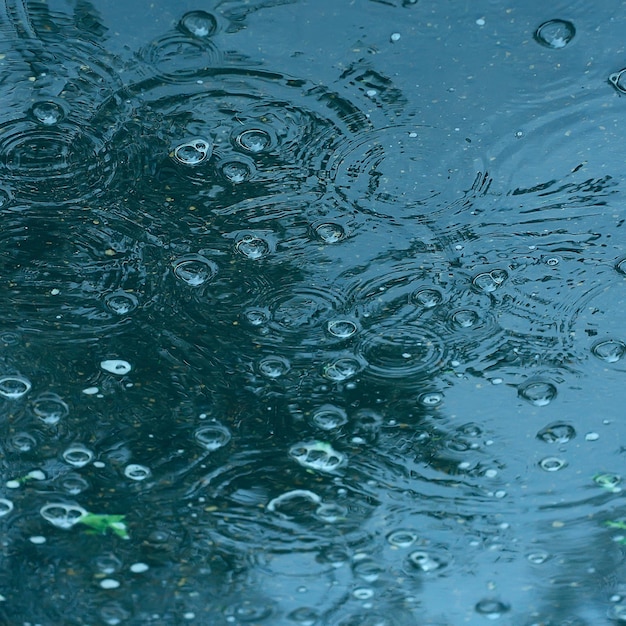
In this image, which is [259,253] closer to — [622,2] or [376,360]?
[376,360]

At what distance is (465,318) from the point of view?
43.8 inches

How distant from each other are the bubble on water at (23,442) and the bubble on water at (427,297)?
0.48 meters

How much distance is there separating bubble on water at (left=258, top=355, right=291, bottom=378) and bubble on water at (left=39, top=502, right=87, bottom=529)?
26 centimetres

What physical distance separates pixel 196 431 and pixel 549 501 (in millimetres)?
384

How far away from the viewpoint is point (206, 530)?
919 millimetres

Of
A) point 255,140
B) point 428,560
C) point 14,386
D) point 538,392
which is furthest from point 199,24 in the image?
point 428,560

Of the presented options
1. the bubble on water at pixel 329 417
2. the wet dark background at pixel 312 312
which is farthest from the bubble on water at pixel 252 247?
the bubble on water at pixel 329 417

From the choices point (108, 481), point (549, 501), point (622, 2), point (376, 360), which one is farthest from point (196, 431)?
point (622, 2)

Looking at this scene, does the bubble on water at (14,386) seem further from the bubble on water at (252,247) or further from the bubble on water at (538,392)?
the bubble on water at (538,392)

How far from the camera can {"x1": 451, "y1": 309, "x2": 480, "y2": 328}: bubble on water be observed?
3.63 ft

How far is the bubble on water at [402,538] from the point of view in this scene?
915 millimetres

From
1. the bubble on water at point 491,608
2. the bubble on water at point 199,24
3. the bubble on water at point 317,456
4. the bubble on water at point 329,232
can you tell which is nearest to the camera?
the bubble on water at point 491,608

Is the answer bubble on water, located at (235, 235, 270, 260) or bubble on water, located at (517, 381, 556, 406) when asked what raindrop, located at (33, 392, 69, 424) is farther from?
bubble on water, located at (517, 381, 556, 406)

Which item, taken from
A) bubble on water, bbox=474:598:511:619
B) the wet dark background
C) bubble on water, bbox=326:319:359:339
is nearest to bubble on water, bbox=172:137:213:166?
the wet dark background
